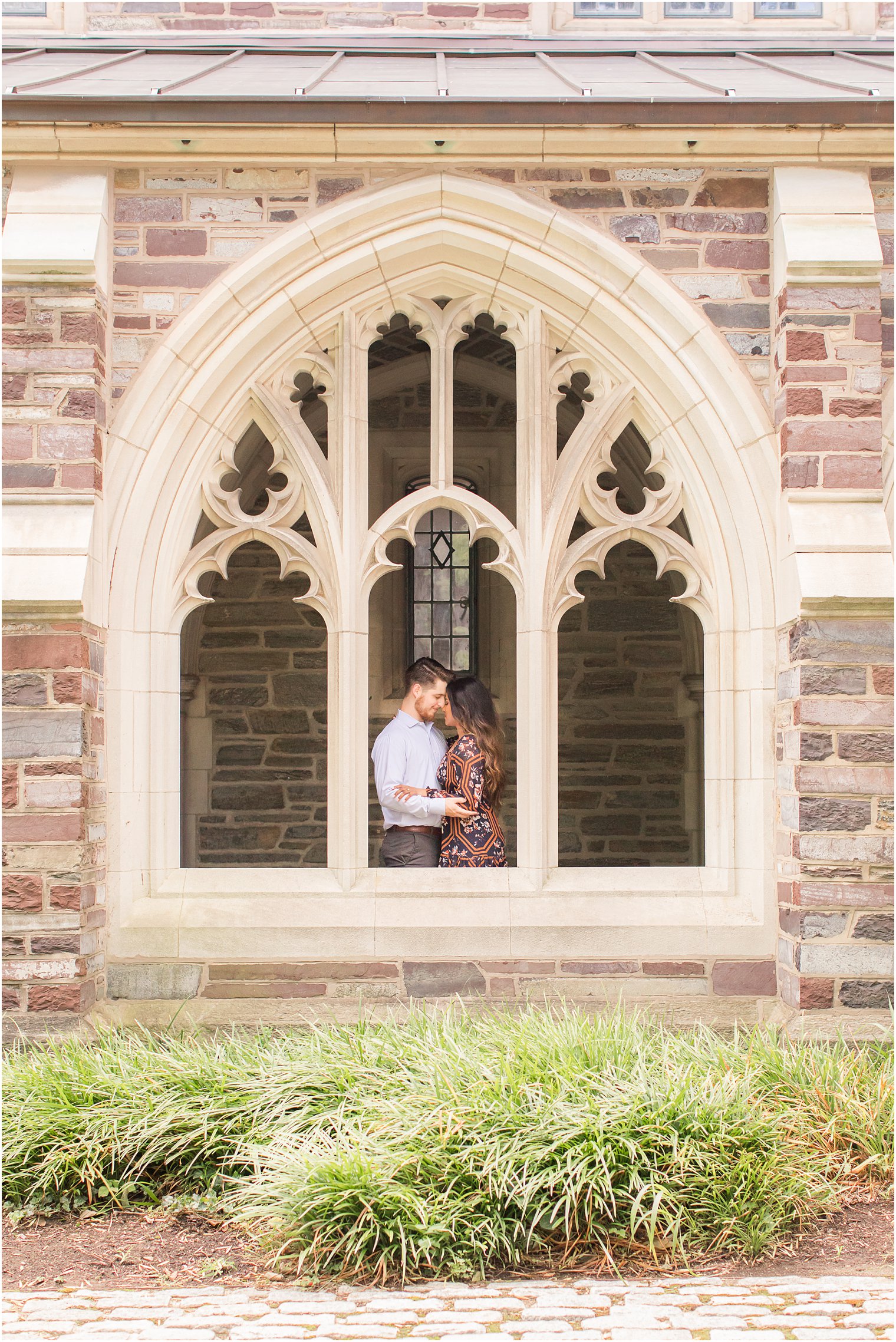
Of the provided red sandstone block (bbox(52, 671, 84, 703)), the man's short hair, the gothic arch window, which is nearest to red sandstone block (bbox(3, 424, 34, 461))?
red sandstone block (bbox(52, 671, 84, 703))

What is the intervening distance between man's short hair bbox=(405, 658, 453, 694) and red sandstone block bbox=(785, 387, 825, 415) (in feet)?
6.06

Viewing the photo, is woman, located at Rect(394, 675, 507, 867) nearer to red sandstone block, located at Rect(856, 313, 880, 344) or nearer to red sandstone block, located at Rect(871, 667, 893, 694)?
red sandstone block, located at Rect(871, 667, 893, 694)

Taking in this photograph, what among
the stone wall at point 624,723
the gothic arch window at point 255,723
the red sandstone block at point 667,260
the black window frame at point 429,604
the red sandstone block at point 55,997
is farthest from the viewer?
the black window frame at point 429,604

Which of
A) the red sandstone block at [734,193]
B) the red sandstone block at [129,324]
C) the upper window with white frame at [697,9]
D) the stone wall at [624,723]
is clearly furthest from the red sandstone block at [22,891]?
the upper window with white frame at [697,9]

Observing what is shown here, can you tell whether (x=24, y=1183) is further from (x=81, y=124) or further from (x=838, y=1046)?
(x=81, y=124)

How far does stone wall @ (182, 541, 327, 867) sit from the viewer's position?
7941 millimetres

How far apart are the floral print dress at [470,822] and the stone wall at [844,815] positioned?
1287 mm

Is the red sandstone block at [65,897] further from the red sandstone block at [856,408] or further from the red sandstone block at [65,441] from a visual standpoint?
the red sandstone block at [856,408]

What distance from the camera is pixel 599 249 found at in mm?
4797

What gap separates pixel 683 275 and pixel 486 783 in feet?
7.53

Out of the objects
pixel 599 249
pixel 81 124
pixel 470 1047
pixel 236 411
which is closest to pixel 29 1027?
pixel 470 1047

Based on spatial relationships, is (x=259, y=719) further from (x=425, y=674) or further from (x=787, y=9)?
(x=787, y=9)

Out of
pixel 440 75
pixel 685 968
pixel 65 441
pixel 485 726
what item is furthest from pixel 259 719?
pixel 440 75

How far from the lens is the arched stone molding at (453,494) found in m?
4.78
